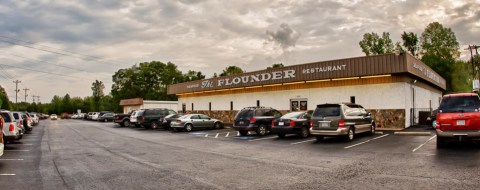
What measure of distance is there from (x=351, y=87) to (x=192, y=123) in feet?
39.2

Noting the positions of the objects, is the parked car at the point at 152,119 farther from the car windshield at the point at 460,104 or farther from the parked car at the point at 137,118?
the car windshield at the point at 460,104

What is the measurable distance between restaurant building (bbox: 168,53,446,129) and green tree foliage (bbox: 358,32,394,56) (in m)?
38.6

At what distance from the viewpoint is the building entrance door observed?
25484mm

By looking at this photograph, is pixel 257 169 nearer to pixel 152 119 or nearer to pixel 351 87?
pixel 351 87

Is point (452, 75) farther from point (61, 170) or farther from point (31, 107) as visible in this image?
point (31, 107)

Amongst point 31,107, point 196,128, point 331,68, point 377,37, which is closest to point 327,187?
point 331,68

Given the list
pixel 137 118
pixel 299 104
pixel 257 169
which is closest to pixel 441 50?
pixel 299 104

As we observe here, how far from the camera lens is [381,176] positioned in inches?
297

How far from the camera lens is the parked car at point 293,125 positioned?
16.9 metres

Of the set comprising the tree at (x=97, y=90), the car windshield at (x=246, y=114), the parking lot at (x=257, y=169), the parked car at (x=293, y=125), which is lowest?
the parking lot at (x=257, y=169)

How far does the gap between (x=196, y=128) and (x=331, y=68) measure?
36.7 feet

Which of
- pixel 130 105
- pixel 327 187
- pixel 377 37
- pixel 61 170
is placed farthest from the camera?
pixel 377 37

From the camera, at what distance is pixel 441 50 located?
62.3 meters

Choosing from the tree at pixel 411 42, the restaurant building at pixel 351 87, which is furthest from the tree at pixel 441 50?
the restaurant building at pixel 351 87
